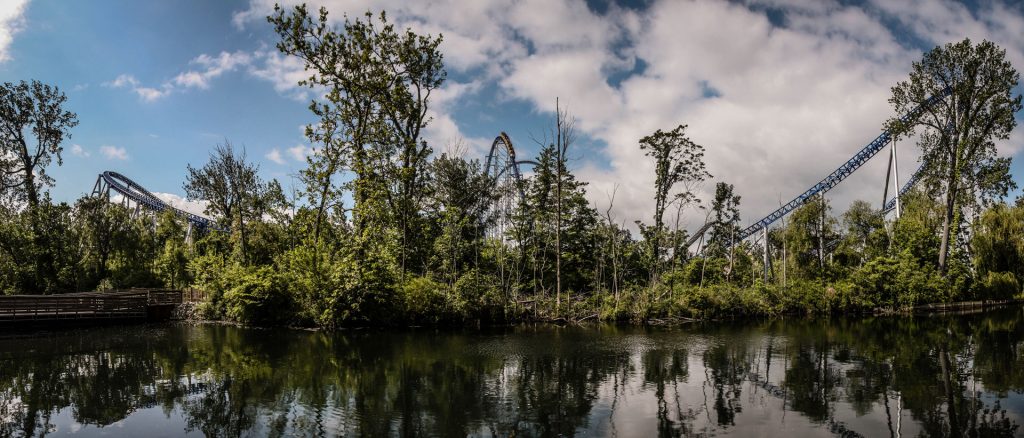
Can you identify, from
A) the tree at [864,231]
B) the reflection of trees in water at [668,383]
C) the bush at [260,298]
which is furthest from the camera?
the tree at [864,231]

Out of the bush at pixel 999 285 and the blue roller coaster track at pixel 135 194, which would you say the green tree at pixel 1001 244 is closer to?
the bush at pixel 999 285

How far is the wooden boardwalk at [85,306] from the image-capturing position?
73.5 ft

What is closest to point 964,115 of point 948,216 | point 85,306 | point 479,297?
point 948,216

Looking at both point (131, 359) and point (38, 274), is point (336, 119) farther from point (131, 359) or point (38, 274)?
point (38, 274)

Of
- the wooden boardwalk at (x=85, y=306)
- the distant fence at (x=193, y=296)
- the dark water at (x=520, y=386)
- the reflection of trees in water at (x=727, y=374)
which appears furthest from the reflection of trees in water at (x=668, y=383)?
the wooden boardwalk at (x=85, y=306)

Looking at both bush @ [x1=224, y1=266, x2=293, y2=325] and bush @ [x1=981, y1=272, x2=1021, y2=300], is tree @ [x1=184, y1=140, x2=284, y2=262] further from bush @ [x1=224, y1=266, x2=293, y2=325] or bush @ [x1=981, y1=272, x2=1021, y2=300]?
bush @ [x1=981, y1=272, x2=1021, y2=300]

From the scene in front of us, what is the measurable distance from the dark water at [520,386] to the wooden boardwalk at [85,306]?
4.82 meters

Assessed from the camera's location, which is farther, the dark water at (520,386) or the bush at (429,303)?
the bush at (429,303)

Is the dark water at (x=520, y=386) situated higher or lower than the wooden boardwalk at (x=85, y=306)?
lower

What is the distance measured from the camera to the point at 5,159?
3200 centimetres

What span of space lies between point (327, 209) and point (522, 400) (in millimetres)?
17829

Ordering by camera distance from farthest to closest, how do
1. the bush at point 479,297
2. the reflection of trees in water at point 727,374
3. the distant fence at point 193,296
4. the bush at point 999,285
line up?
the bush at point 999,285 < the distant fence at point 193,296 < the bush at point 479,297 < the reflection of trees in water at point 727,374

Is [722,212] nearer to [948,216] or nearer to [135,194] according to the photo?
[948,216]

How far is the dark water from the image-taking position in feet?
26.4
